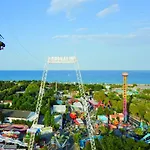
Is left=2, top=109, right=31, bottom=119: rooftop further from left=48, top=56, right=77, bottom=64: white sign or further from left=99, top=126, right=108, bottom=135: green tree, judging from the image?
left=48, top=56, right=77, bottom=64: white sign

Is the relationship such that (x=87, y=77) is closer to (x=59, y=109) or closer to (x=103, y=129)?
(x=59, y=109)

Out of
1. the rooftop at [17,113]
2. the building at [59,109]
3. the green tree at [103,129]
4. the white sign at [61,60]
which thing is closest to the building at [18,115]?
the rooftop at [17,113]

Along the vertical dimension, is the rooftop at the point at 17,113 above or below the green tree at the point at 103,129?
above

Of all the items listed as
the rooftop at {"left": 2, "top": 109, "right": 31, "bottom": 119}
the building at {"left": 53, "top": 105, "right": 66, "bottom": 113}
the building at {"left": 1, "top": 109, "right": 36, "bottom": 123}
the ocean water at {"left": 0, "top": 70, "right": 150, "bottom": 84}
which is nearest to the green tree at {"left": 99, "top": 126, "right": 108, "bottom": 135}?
the building at {"left": 1, "top": 109, "right": 36, "bottom": 123}

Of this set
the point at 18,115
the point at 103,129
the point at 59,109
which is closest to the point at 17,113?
the point at 18,115

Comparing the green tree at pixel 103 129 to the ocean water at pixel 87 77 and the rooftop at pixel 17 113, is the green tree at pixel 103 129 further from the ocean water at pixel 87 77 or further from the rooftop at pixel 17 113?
the ocean water at pixel 87 77

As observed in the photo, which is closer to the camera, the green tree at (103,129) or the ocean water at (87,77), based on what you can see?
the green tree at (103,129)

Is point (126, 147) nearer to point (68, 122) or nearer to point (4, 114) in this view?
point (68, 122)

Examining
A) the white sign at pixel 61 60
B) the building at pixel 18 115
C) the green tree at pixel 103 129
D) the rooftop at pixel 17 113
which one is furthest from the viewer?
the rooftop at pixel 17 113

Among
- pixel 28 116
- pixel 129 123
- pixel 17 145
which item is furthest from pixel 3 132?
pixel 129 123
